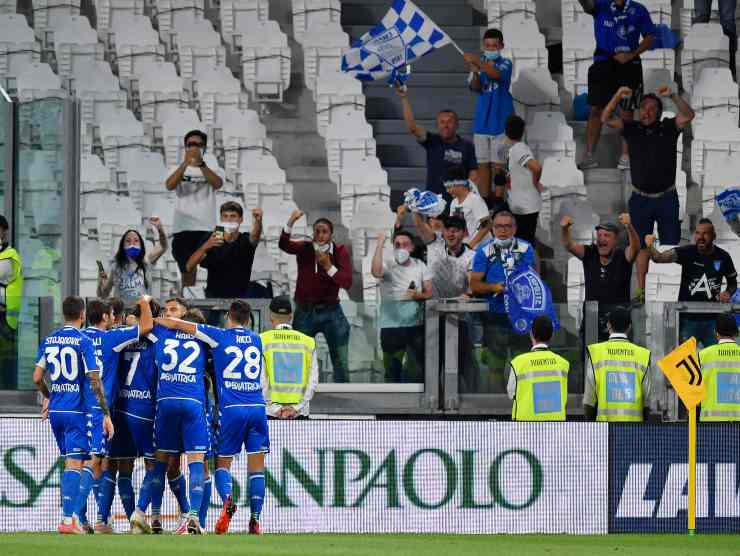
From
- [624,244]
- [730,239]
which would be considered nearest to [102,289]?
[624,244]

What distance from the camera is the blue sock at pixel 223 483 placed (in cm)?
1118

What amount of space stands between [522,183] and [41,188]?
4.64 m

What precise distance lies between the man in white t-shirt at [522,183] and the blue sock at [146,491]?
5.78 m

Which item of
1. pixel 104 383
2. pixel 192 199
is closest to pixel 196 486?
pixel 104 383

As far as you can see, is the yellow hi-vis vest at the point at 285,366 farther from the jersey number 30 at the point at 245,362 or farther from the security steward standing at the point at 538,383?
the security steward standing at the point at 538,383

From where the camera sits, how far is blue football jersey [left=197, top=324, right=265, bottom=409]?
11211 mm

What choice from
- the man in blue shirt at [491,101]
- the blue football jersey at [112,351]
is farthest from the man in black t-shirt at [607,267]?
the blue football jersey at [112,351]

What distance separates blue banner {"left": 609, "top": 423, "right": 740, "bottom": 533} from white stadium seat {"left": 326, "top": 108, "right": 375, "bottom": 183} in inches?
254

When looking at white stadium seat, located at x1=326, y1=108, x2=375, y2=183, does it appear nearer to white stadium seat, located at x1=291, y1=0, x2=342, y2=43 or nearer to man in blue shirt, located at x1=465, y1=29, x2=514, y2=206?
white stadium seat, located at x1=291, y1=0, x2=342, y2=43

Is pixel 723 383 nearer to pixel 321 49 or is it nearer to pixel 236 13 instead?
pixel 321 49

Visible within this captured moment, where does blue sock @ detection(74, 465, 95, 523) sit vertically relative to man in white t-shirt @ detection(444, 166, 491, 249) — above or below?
below

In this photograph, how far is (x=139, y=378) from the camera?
1129 centimetres

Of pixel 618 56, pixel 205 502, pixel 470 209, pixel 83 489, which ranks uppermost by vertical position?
pixel 618 56

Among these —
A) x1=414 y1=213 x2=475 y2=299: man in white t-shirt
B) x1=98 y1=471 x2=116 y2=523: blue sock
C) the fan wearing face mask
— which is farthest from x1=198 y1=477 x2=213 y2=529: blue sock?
x1=414 y1=213 x2=475 y2=299: man in white t-shirt
